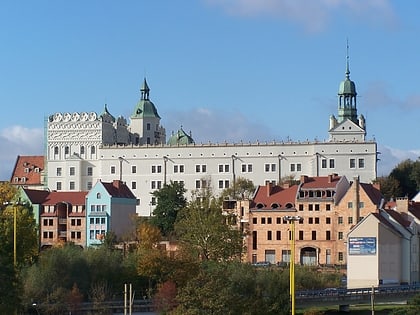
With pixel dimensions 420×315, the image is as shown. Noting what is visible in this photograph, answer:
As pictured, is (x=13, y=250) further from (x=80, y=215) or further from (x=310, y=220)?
A: (x=80, y=215)

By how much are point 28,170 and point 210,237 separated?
6377cm

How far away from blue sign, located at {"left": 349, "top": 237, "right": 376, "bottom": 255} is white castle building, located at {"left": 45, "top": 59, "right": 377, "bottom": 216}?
155 feet

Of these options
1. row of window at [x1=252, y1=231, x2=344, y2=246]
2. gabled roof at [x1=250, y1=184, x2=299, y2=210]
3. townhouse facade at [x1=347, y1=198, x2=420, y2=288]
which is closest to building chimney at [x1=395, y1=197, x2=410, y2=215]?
townhouse facade at [x1=347, y1=198, x2=420, y2=288]

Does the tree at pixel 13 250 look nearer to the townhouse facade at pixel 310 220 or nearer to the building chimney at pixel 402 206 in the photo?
the townhouse facade at pixel 310 220

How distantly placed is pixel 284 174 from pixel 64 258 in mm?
70267

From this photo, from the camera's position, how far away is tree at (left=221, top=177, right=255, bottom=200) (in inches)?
4803

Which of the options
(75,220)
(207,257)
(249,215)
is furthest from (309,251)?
(75,220)

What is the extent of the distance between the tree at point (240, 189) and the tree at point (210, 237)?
2819 centimetres

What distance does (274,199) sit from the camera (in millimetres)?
100312

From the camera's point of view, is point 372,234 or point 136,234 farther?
point 136,234

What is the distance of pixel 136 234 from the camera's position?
100312mm

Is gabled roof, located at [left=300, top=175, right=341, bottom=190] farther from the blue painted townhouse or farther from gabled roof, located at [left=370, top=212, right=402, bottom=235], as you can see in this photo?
the blue painted townhouse

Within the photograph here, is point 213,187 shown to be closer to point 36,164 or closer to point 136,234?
point 36,164

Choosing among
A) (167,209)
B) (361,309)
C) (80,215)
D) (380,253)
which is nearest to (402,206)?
(380,253)
